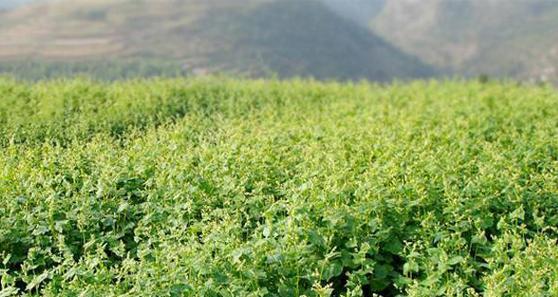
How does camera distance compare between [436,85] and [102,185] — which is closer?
[102,185]

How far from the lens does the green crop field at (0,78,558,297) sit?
564cm

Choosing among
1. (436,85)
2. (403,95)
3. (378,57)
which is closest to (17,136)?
(403,95)

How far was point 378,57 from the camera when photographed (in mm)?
197500

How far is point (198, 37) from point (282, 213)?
158m

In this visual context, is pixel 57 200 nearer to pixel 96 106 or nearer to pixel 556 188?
pixel 556 188

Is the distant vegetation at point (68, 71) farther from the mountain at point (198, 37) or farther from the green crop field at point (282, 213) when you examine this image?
the mountain at point (198, 37)

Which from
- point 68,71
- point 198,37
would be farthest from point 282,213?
point 198,37

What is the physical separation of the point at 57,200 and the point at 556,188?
5.71 meters

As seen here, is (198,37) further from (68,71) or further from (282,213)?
(282,213)

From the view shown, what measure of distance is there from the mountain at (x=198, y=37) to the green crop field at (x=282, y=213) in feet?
360

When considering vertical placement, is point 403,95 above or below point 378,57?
above

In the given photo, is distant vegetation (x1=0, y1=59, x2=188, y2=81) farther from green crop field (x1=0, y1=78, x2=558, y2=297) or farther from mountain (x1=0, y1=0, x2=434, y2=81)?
mountain (x1=0, y1=0, x2=434, y2=81)

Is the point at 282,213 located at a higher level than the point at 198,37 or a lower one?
higher

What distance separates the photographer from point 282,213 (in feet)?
23.7
